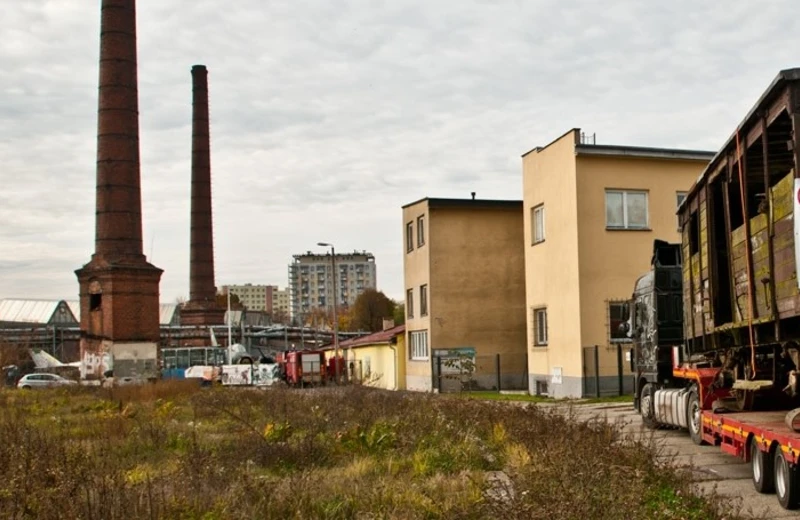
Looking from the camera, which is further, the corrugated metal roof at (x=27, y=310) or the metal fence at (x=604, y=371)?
the corrugated metal roof at (x=27, y=310)

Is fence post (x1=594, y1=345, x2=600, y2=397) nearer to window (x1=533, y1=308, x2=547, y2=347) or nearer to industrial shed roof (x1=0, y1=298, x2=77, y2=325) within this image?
window (x1=533, y1=308, x2=547, y2=347)

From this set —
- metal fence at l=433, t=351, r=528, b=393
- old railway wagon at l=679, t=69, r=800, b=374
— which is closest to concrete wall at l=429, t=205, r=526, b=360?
metal fence at l=433, t=351, r=528, b=393

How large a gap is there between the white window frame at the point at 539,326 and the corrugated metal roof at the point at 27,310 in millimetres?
73322

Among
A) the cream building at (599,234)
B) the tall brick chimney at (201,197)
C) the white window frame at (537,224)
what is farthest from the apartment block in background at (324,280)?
the cream building at (599,234)

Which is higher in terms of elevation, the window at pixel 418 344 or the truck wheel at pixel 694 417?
the window at pixel 418 344

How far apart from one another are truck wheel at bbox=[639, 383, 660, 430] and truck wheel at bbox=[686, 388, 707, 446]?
2371 mm

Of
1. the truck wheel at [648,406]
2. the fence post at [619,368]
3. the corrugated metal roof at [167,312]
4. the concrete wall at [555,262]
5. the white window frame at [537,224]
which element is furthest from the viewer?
the corrugated metal roof at [167,312]

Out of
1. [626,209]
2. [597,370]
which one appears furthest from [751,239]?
[626,209]

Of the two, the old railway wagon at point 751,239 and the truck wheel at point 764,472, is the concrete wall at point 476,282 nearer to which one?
the old railway wagon at point 751,239

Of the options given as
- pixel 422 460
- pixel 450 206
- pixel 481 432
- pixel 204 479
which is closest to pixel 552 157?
pixel 450 206

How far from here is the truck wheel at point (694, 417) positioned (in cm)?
1418

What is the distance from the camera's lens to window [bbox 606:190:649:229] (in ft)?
95.3

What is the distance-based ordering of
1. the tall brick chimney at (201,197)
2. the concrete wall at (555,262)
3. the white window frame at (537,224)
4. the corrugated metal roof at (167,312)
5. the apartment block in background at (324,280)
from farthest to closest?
1. the apartment block in background at (324,280)
2. the corrugated metal roof at (167,312)
3. the tall brick chimney at (201,197)
4. the white window frame at (537,224)
5. the concrete wall at (555,262)

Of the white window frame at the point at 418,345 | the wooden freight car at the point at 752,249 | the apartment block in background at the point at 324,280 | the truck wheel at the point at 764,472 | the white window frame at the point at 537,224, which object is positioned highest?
the apartment block in background at the point at 324,280
